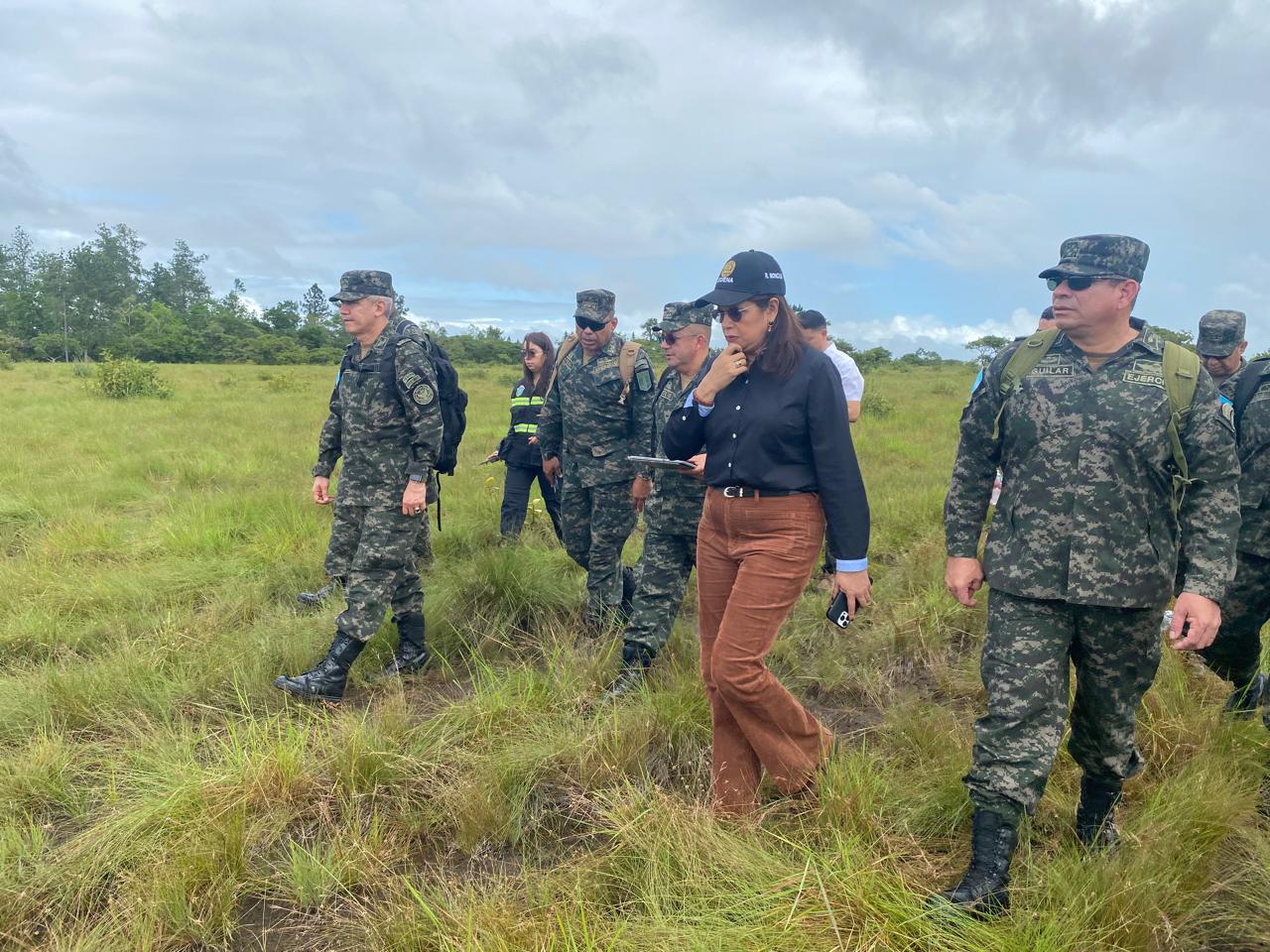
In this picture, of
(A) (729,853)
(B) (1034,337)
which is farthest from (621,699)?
(B) (1034,337)

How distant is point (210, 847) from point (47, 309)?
229 ft

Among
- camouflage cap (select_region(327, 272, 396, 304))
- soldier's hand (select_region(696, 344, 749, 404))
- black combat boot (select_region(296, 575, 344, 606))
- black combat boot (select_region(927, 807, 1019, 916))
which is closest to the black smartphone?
black combat boot (select_region(927, 807, 1019, 916))

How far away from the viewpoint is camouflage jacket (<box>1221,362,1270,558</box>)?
317cm

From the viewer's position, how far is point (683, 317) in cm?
387

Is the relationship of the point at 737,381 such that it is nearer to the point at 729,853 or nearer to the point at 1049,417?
the point at 1049,417

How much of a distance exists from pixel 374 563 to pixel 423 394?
2.81 feet

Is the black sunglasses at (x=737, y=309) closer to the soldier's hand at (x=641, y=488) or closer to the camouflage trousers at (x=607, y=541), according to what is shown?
the soldier's hand at (x=641, y=488)

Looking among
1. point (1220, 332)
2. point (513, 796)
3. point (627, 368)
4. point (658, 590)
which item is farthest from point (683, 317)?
point (1220, 332)

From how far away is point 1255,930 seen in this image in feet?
7.14

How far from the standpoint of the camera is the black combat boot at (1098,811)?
2494 millimetres

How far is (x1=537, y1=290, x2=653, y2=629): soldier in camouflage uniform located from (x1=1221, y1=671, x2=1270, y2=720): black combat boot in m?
2.85

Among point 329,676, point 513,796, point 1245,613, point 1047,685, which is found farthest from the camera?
point 329,676

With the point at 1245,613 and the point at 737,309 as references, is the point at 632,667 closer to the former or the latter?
the point at 737,309

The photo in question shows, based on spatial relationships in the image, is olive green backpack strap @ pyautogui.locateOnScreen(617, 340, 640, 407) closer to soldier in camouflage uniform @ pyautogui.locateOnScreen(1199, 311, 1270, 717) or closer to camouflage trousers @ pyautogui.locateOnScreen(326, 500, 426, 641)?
camouflage trousers @ pyautogui.locateOnScreen(326, 500, 426, 641)
